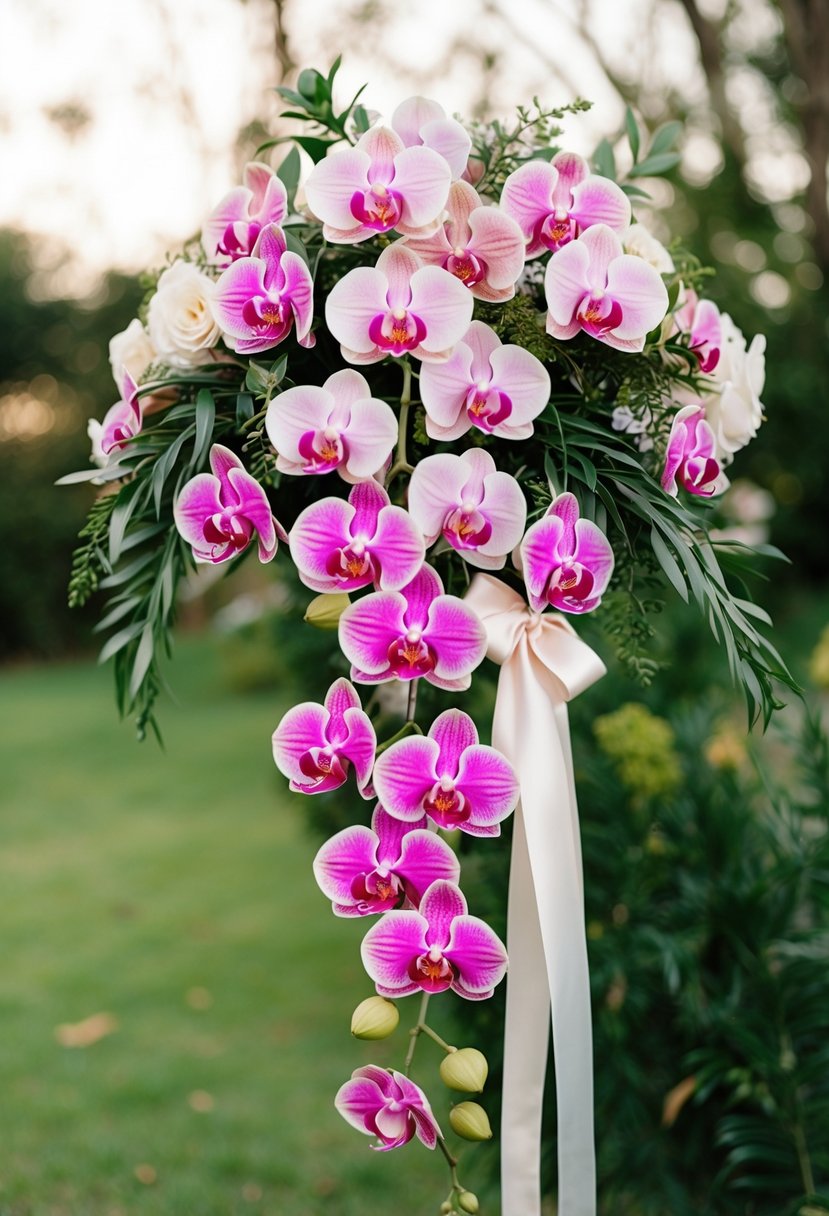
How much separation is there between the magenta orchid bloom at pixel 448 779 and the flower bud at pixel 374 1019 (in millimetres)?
161

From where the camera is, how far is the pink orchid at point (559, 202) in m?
0.97

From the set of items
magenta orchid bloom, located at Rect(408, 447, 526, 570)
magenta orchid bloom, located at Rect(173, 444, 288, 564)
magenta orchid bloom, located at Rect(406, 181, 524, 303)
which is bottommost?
magenta orchid bloom, located at Rect(173, 444, 288, 564)

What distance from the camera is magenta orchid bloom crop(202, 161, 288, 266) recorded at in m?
1.02

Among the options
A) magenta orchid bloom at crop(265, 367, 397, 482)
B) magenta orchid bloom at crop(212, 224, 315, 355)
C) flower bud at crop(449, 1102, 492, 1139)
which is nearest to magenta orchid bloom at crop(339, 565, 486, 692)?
magenta orchid bloom at crop(265, 367, 397, 482)

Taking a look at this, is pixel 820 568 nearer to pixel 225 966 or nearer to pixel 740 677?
pixel 225 966

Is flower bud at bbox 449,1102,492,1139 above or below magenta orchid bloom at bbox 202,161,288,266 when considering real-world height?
below

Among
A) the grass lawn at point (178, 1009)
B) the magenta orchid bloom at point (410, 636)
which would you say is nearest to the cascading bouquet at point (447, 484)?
the magenta orchid bloom at point (410, 636)

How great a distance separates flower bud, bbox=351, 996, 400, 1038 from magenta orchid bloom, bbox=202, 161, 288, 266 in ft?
2.15

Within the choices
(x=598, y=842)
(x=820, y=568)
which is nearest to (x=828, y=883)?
(x=598, y=842)

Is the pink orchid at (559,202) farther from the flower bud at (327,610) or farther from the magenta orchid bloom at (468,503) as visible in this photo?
the flower bud at (327,610)

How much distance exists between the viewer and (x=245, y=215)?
1.05 m

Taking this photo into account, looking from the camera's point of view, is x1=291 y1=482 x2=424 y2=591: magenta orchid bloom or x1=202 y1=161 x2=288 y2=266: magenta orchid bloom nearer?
x1=291 y1=482 x2=424 y2=591: magenta orchid bloom

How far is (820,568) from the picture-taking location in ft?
32.1

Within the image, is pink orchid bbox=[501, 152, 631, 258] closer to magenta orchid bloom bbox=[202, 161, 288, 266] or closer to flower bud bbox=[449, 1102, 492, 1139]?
magenta orchid bloom bbox=[202, 161, 288, 266]
